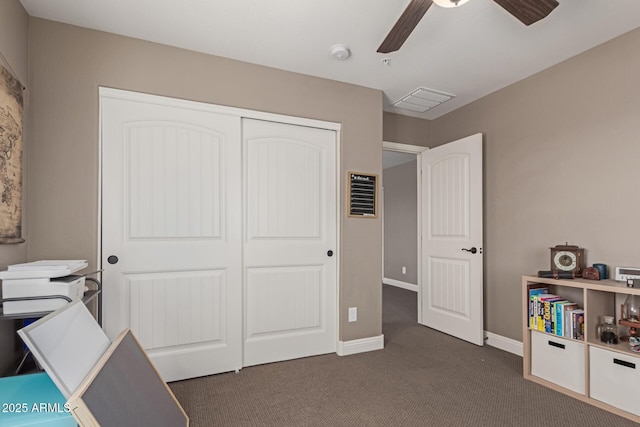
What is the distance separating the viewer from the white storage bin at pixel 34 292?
1598 millimetres

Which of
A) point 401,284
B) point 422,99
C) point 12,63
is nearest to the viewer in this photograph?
point 12,63

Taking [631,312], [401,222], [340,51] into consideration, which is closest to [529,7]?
[340,51]

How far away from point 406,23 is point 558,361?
8.04 ft

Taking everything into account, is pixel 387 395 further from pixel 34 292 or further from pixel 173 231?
pixel 34 292

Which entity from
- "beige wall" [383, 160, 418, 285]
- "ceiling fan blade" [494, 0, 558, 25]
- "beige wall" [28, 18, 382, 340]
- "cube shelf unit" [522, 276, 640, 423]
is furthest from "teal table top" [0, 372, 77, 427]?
"beige wall" [383, 160, 418, 285]

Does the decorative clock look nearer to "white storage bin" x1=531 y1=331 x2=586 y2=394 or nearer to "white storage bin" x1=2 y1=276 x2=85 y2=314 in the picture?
"white storage bin" x1=531 y1=331 x2=586 y2=394

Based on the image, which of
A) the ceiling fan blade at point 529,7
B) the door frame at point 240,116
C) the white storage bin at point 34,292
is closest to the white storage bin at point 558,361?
the door frame at point 240,116

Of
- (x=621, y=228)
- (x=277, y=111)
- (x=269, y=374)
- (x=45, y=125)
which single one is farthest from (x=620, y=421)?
(x=45, y=125)

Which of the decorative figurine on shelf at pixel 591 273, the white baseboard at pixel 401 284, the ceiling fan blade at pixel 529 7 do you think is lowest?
the white baseboard at pixel 401 284

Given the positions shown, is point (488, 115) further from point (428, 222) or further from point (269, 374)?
point (269, 374)

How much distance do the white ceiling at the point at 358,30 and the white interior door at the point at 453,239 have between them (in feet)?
3.00

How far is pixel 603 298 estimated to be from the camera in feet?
7.75

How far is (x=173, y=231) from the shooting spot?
2.54 meters

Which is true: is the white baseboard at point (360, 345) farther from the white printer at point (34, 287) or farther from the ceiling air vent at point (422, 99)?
the ceiling air vent at point (422, 99)
